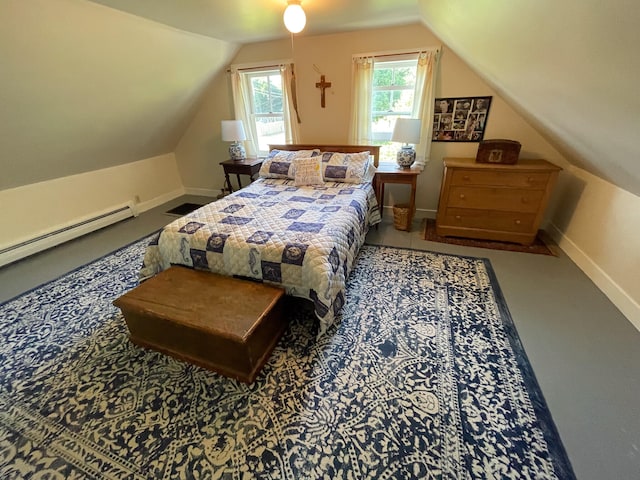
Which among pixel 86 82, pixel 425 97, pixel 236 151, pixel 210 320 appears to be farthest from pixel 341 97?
pixel 210 320

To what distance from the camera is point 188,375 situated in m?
1.56

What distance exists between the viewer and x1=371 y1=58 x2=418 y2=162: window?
3.09 meters

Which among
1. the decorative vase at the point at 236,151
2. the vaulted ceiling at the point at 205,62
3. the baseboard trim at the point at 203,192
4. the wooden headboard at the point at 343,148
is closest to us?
the vaulted ceiling at the point at 205,62

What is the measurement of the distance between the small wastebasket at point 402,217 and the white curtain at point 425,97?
0.64 metres

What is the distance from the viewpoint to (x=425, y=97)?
2.99 meters

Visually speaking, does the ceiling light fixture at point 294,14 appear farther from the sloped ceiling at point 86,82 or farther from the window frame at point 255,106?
the window frame at point 255,106

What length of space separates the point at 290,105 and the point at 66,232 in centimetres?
303

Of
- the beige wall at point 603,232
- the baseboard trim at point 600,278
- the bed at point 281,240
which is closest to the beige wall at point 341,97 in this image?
the beige wall at point 603,232

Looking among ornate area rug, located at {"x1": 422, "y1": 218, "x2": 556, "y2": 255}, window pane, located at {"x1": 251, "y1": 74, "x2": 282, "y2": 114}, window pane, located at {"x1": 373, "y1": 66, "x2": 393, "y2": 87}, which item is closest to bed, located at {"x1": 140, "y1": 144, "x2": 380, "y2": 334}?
ornate area rug, located at {"x1": 422, "y1": 218, "x2": 556, "y2": 255}

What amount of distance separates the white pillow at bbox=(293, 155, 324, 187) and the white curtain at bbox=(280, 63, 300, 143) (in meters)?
0.86

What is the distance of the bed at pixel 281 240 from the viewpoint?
1.71m

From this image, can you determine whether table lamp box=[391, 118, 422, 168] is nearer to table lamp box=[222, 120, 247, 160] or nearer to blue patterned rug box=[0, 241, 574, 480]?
blue patterned rug box=[0, 241, 574, 480]

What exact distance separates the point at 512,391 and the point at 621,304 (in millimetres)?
1292

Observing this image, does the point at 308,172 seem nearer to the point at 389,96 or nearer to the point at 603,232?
the point at 389,96
